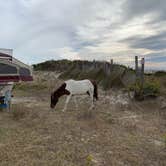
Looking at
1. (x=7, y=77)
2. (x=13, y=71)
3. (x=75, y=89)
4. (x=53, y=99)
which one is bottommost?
(x=53, y=99)

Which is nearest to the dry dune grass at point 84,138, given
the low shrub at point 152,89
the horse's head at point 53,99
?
the horse's head at point 53,99

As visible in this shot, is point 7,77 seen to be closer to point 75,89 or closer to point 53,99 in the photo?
point 53,99

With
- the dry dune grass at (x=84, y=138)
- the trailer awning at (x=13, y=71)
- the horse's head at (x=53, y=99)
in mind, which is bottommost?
the dry dune grass at (x=84, y=138)

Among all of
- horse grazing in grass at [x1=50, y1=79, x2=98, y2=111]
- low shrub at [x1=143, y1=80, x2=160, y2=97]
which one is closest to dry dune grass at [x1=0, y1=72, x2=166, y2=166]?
horse grazing in grass at [x1=50, y1=79, x2=98, y2=111]

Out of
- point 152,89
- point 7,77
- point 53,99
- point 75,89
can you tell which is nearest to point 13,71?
point 7,77

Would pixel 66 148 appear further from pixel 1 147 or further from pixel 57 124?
pixel 57 124

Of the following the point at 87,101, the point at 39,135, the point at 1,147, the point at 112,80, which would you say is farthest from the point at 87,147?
the point at 112,80

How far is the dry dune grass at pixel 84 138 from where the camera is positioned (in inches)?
166

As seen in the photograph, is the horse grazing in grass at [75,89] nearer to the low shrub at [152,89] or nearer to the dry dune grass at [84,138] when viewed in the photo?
the dry dune grass at [84,138]

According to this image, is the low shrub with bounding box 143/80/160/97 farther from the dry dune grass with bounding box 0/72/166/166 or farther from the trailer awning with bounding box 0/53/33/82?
the trailer awning with bounding box 0/53/33/82

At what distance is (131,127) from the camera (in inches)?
245

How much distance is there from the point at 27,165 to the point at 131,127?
3.13m

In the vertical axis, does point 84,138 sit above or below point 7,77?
below

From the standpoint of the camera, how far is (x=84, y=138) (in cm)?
534
